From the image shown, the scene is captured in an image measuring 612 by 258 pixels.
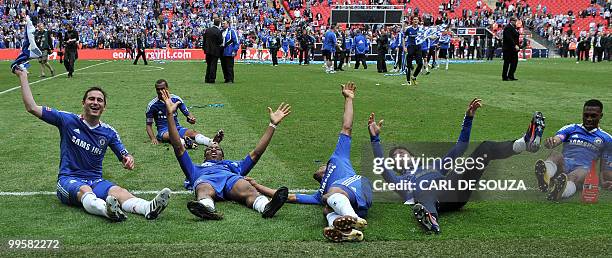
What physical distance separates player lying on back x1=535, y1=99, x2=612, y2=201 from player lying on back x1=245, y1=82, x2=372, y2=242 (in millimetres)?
1825

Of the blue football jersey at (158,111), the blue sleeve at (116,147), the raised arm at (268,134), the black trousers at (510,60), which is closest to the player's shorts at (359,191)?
the raised arm at (268,134)

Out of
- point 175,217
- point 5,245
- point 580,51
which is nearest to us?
point 5,245

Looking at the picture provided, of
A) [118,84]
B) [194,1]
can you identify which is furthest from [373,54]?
[118,84]

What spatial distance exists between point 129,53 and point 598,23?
1519 inches

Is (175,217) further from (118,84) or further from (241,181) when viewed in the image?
(118,84)

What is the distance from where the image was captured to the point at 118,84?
23000 mm

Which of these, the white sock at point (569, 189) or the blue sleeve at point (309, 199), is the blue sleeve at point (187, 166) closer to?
the blue sleeve at point (309, 199)

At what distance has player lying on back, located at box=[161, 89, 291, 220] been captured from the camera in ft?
20.1

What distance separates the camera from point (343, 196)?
19.4ft

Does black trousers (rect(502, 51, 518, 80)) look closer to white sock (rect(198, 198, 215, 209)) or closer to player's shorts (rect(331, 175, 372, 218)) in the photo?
player's shorts (rect(331, 175, 372, 218))

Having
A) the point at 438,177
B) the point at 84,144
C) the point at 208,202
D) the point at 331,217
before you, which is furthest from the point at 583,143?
the point at 84,144

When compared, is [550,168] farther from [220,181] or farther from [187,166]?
[187,166]

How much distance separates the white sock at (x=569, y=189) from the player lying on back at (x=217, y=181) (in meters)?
2.71

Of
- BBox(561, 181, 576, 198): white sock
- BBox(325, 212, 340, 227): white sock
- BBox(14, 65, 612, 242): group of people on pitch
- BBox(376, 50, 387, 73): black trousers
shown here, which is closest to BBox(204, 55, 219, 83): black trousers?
BBox(376, 50, 387, 73): black trousers
